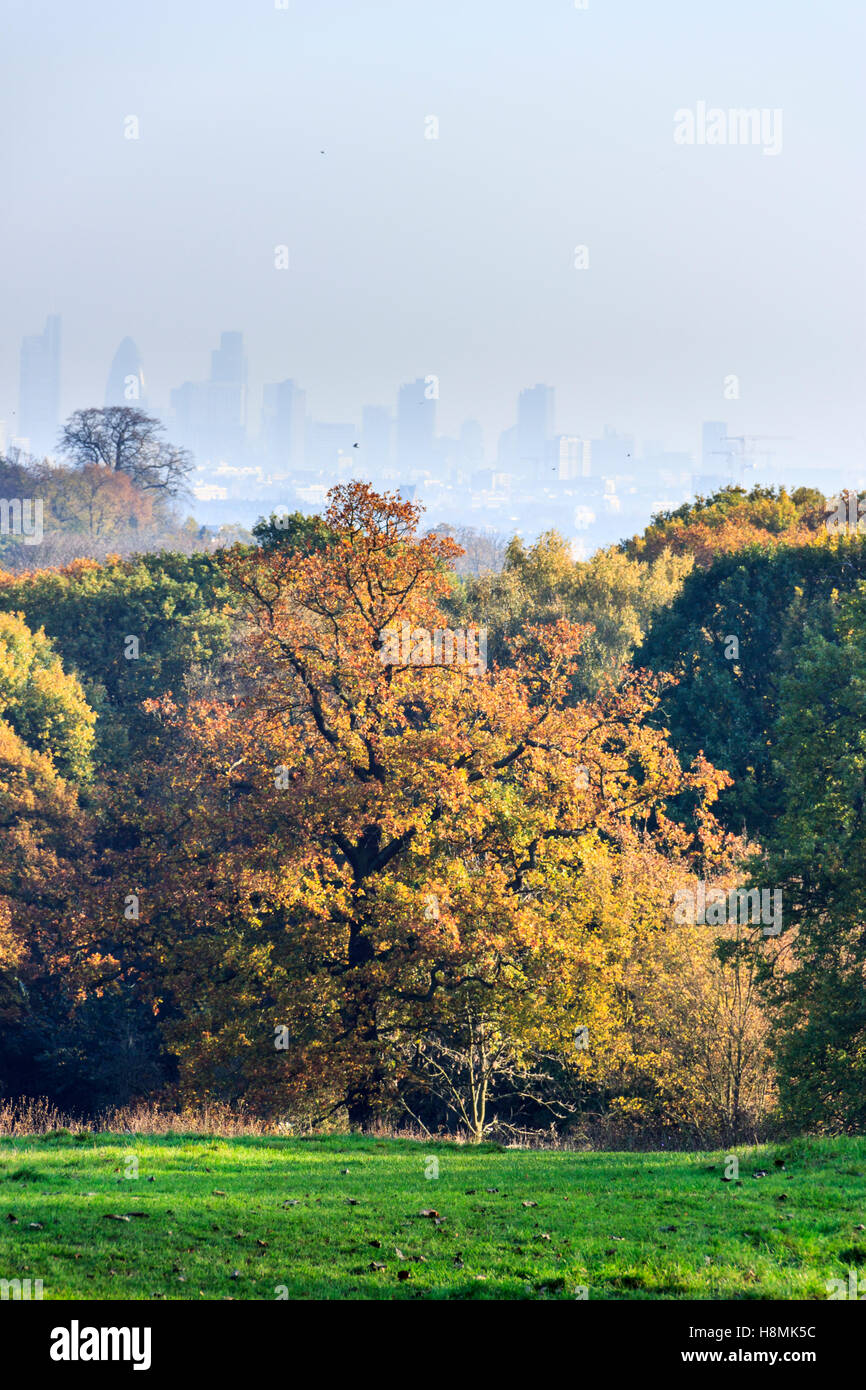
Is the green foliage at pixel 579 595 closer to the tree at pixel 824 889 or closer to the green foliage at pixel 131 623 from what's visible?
the green foliage at pixel 131 623

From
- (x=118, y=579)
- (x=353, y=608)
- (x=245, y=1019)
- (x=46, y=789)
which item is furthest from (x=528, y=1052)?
(x=118, y=579)

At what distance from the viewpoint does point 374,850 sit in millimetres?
30531

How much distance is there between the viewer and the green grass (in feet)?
38.4

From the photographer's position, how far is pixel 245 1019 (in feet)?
90.6

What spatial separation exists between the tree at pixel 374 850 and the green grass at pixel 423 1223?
7591 mm

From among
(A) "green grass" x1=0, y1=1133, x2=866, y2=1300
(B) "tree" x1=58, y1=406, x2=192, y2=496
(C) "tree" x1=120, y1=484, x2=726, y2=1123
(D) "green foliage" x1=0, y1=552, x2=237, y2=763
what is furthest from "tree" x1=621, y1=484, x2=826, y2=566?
(B) "tree" x1=58, y1=406, x2=192, y2=496

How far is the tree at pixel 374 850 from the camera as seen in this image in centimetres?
2703

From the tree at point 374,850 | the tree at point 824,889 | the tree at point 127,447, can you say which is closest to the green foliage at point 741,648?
the tree at point 374,850

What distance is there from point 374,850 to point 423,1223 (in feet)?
54.6

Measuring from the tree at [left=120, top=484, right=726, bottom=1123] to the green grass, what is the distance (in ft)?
24.9
